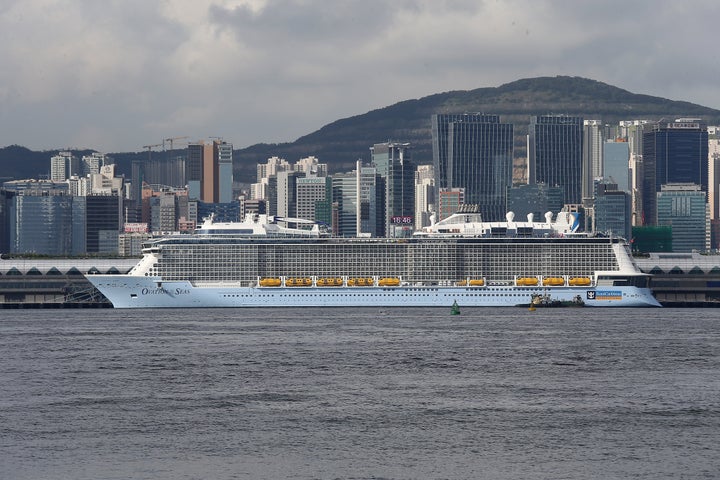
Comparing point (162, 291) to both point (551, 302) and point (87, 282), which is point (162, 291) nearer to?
point (87, 282)

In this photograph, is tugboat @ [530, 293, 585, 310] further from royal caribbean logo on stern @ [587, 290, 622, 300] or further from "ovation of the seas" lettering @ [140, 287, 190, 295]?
"ovation of the seas" lettering @ [140, 287, 190, 295]

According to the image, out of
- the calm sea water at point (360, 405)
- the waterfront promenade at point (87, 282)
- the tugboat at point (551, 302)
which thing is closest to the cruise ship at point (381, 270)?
the tugboat at point (551, 302)

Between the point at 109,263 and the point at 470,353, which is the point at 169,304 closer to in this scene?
the point at 109,263

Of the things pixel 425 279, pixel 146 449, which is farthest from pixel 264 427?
pixel 425 279

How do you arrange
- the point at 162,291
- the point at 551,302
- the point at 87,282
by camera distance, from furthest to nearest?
1. the point at 87,282
2. the point at 162,291
3. the point at 551,302

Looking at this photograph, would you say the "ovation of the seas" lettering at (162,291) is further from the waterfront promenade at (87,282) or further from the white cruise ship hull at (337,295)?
the waterfront promenade at (87,282)

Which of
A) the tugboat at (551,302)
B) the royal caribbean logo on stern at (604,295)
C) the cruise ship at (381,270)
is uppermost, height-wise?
the cruise ship at (381,270)

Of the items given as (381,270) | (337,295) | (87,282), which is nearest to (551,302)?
(381,270)
